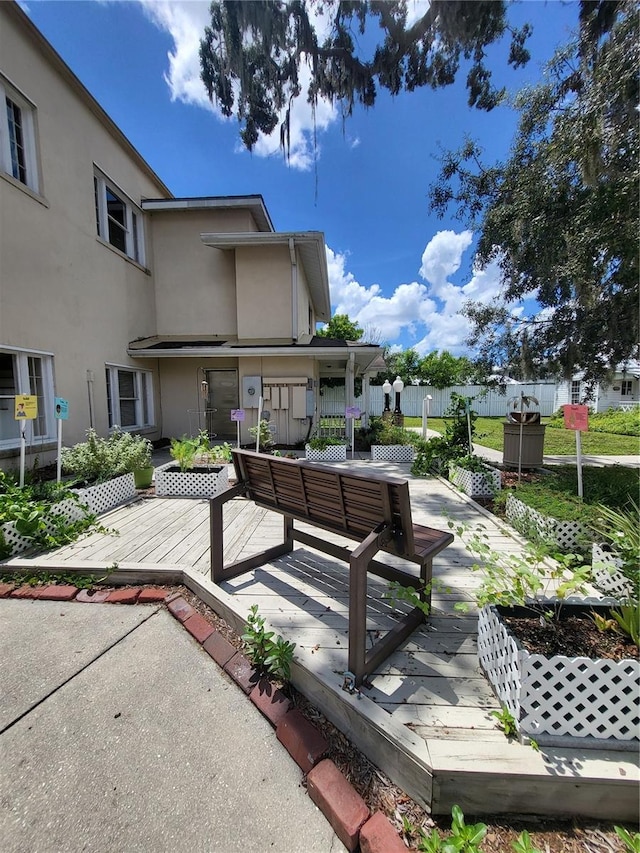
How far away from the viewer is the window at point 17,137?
18.8 feet

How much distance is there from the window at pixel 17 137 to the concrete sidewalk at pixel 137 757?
25.4 ft

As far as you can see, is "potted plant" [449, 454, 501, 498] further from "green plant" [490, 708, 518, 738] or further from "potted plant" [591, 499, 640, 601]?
"green plant" [490, 708, 518, 738]

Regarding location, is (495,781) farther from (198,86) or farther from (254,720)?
(198,86)

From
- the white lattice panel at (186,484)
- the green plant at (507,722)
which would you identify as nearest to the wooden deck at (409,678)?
the green plant at (507,722)

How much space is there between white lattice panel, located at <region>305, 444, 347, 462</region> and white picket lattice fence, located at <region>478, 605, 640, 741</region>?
6.49m

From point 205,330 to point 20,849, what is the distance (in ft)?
35.0

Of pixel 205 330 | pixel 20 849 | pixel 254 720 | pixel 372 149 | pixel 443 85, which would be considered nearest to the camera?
pixel 20 849

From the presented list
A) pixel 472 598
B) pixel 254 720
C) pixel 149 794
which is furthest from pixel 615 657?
pixel 149 794

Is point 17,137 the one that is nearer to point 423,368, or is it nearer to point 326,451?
point 326,451

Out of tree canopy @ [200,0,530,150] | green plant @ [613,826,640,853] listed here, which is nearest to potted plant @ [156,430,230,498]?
green plant @ [613,826,640,853]

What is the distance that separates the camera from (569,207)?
5043 mm

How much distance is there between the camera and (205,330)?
34.7 feet

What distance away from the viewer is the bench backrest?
1.97 metres

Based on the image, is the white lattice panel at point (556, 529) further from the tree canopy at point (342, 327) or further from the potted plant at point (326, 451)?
the tree canopy at point (342, 327)
